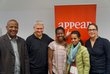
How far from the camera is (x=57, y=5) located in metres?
4.68

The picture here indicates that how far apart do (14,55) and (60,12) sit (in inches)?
56.1

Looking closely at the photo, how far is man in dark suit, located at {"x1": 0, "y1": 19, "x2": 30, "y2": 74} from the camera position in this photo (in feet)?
11.1

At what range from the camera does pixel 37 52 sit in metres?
3.84

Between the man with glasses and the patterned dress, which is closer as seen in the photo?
the man with glasses

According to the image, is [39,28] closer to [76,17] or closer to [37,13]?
[76,17]

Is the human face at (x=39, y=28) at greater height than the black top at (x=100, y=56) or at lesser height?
greater

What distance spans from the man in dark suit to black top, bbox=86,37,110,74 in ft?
3.44

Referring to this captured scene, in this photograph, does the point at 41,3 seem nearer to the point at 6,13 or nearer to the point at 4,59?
the point at 6,13

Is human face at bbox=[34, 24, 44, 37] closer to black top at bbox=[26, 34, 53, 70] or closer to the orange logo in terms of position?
black top at bbox=[26, 34, 53, 70]

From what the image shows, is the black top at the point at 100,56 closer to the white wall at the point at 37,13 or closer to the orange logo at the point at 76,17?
the orange logo at the point at 76,17

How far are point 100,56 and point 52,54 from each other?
792mm

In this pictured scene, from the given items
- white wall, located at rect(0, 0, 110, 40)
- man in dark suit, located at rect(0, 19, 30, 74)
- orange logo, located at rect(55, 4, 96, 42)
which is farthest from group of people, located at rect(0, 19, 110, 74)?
white wall, located at rect(0, 0, 110, 40)

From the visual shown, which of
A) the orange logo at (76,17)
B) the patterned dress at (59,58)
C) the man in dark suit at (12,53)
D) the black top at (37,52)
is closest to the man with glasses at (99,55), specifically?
the patterned dress at (59,58)

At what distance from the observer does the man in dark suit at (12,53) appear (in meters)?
3.37
